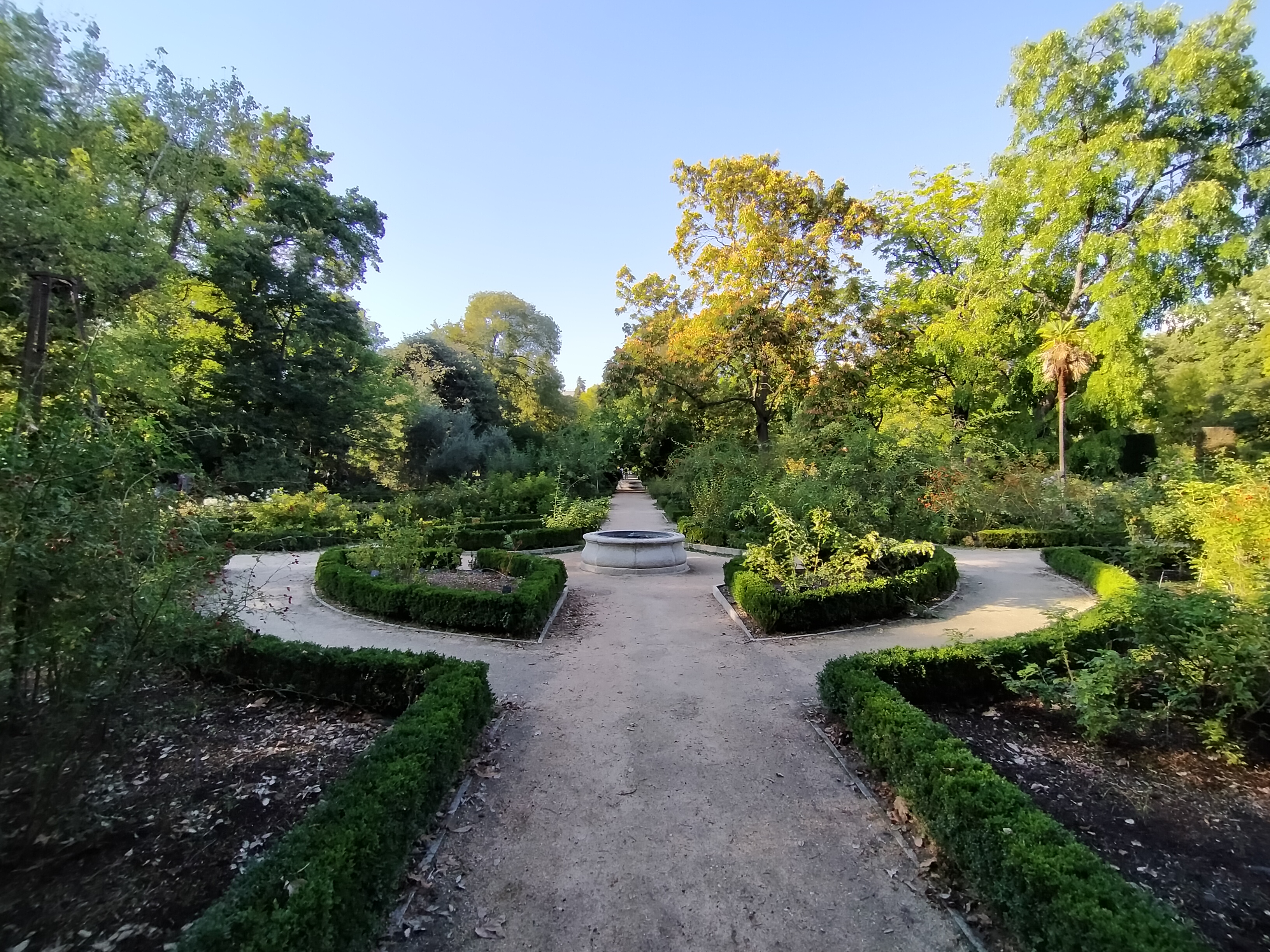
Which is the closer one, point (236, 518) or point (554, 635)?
point (554, 635)

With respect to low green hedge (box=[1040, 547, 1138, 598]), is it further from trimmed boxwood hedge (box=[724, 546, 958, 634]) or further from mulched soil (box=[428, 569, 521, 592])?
mulched soil (box=[428, 569, 521, 592])

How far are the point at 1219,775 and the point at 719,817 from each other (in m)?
3.08

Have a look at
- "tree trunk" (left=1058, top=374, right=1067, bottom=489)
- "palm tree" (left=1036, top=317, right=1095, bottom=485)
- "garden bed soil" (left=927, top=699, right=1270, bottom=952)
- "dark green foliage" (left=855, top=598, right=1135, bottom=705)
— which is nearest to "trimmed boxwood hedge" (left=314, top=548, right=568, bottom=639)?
"dark green foliage" (left=855, top=598, right=1135, bottom=705)

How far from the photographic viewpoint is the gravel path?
8.55ft

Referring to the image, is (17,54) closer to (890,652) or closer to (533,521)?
(533,521)

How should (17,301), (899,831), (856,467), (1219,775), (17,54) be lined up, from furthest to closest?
(17,54) < (17,301) < (856,467) < (1219,775) < (899,831)

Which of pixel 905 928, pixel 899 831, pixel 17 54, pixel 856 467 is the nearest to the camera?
pixel 905 928

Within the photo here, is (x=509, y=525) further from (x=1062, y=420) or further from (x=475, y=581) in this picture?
(x=1062, y=420)

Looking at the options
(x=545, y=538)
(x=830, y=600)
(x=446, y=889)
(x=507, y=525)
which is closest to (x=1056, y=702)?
(x=830, y=600)

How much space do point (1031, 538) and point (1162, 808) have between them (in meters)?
12.4

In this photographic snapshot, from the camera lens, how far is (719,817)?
3.41 m

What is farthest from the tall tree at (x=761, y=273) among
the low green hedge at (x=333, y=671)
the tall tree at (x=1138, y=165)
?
the low green hedge at (x=333, y=671)

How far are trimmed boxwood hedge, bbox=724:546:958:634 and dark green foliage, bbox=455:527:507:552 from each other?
6544 mm

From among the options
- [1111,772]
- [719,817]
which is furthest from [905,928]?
[1111,772]
